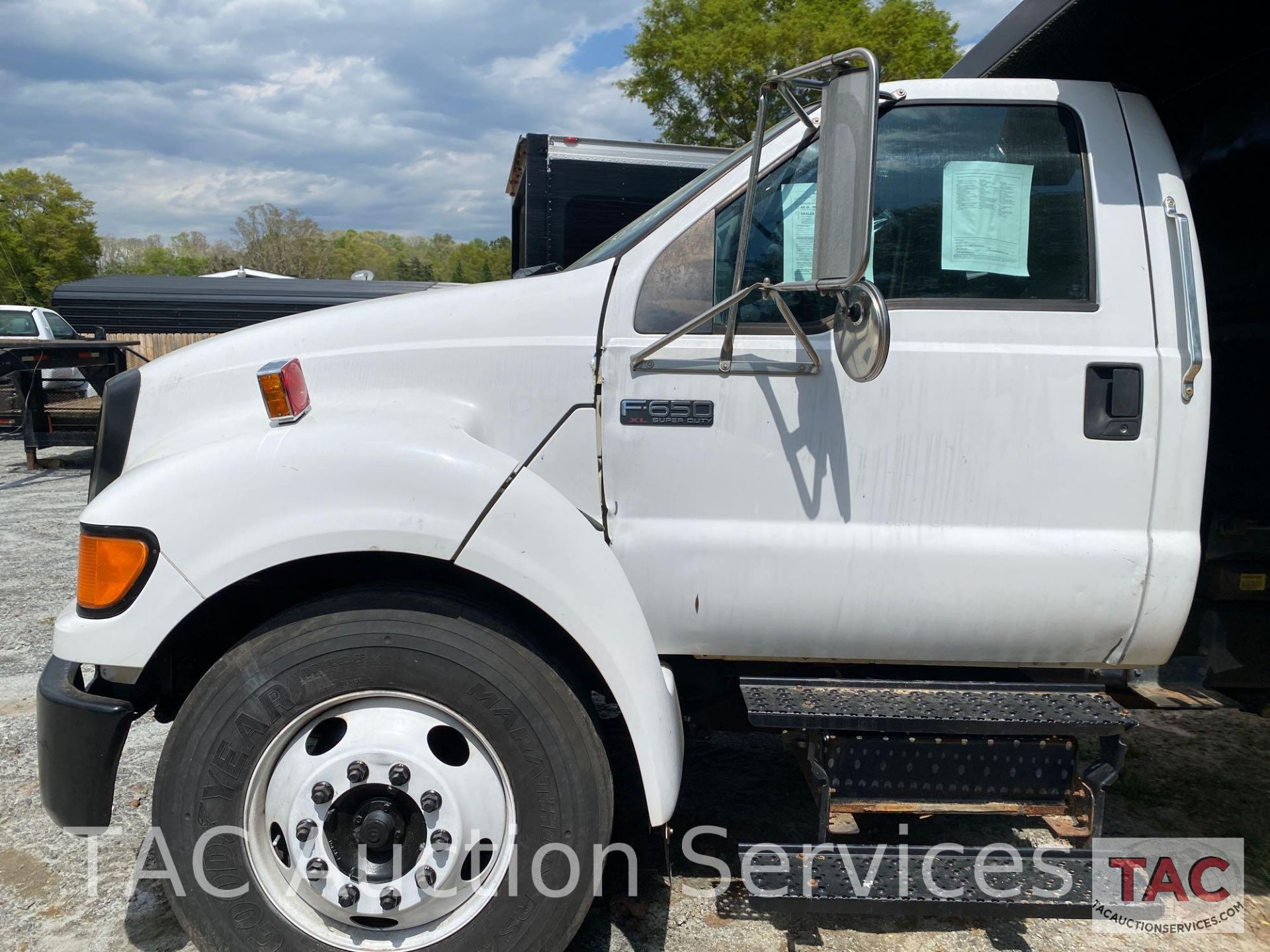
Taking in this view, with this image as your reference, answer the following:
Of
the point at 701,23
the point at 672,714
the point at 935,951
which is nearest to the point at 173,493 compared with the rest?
the point at 672,714

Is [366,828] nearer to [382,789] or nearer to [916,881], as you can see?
[382,789]

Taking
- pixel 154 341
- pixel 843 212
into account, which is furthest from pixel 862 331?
pixel 154 341

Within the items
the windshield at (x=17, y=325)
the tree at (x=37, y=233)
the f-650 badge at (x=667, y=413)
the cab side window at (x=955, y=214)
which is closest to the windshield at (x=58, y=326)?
the windshield at (x=17, y=325)

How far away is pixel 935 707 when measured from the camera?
2.39 meters

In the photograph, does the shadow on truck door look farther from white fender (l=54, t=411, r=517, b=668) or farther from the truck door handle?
white fender (l=54, t=411, r=517, b=668)

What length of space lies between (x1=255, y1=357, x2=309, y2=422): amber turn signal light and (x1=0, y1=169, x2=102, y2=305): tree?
144 ft

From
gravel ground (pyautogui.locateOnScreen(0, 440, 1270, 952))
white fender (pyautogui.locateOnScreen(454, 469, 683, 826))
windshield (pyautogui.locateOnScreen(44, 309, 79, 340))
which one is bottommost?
gravel ground (pyautogui.locateOnScreen(0, 440, 1270, 952))

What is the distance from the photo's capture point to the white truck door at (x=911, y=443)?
2.38 meters

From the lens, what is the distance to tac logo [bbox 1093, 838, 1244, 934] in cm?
282

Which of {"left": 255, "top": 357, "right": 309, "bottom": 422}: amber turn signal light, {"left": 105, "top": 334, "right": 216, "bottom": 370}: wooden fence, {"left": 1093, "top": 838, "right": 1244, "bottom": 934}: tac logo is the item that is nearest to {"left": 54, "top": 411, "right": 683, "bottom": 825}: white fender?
{"left": 255, "top": 357, "right": 309, "bottom": 422}: amber turn signal light

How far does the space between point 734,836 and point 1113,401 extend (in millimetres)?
1943

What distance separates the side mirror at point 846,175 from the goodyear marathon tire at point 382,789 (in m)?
1.19

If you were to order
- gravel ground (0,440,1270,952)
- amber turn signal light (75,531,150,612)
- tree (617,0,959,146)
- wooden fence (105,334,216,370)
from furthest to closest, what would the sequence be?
tree (617,0,959,146) < wooden fence (105,334,216,370) < gravel ground (0,440,1270,952) < amber turn signal light (75,531,150,612)

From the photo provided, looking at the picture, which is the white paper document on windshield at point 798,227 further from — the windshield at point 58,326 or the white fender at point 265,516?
the windshield at point 58,326
